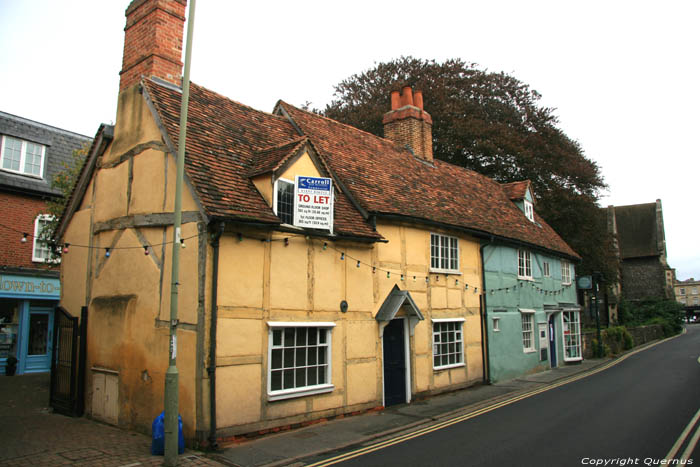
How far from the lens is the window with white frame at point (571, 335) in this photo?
24109 mm

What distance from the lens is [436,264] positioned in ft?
51.9

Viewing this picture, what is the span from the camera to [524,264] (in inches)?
826

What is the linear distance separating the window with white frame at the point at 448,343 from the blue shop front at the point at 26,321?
14.9m

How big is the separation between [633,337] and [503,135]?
18.5m

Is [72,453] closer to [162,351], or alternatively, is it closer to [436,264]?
[162,351]

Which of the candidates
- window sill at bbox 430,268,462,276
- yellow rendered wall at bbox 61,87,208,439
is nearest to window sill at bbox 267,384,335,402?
yellow rendered wall at bbox 61,87,208,439

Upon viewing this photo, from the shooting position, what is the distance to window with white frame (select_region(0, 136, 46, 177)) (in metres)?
20.0

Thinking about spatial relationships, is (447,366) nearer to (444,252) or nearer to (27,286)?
(444,252)

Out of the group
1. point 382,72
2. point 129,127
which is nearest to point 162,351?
point 129,127

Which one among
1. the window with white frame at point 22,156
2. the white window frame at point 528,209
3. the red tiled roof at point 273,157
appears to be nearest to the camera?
the red tiled roof at point 273,157

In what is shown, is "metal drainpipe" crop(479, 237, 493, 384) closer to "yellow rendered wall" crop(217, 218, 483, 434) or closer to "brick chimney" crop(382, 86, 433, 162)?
"yellow rendered wall" crop(217, 218, 483, 434)

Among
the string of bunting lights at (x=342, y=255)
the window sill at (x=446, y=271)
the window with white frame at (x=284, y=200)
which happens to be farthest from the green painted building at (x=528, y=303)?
the window with white frame at (x=284, y=200)

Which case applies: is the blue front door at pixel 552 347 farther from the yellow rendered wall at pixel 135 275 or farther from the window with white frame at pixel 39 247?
the window with white frame at pixel 39 247

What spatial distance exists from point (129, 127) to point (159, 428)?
727cm
